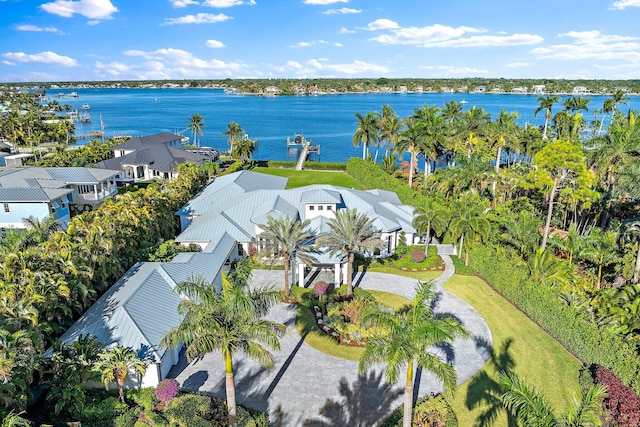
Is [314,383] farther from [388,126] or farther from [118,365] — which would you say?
[388,126]

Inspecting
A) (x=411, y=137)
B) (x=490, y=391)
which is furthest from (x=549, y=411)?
→ (x=411, y=137)

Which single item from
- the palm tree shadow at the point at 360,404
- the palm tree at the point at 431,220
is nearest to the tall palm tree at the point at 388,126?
the palm tree at the point at 431,220

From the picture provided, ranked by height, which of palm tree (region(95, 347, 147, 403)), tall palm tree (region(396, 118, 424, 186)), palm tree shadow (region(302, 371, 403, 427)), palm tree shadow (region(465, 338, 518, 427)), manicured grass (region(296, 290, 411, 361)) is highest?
tall palm tree (region(396, 118, 424, 186))

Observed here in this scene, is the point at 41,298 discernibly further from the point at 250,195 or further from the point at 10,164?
the point at 10,164

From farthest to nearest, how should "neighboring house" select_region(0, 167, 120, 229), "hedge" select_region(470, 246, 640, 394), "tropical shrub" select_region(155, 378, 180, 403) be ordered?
1. "neighboring house" select_region(0, 167, 120, 229)
2. "hedge" select_region(470, 246, 640, 394)
3. "tropical shrub" select_region(155, 378, 180, 403)

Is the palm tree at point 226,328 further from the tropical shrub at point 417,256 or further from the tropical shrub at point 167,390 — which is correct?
the tropical shrub at point 417,256

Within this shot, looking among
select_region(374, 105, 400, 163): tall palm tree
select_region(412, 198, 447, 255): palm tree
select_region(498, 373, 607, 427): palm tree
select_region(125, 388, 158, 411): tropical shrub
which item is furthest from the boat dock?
select_region(498, 373, 607, 427): palm tree

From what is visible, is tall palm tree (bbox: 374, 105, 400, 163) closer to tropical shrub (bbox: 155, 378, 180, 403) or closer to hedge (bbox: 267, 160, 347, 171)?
hedge (bbox: 267, 160, 347, 171)
